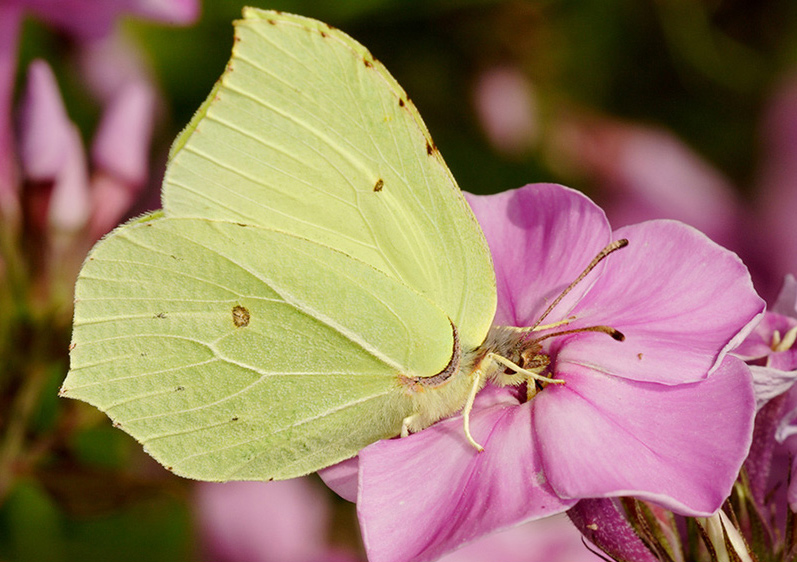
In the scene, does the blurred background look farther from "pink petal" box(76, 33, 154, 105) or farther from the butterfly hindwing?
the butterfly hindwing

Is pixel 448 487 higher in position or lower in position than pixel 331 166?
lower

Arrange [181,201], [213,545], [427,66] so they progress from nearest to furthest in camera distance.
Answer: [181,201] → [213,545] → [427,66]

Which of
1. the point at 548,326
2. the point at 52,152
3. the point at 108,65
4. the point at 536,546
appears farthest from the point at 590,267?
the point at 108,65

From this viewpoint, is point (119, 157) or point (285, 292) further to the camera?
point (119, 157)

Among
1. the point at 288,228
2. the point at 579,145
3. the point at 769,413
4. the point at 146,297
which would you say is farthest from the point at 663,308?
the point at 579,145

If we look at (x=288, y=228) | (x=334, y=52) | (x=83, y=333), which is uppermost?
(x=334, y=52)

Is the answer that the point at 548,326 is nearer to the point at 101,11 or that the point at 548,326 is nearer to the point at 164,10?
the point at 164,10

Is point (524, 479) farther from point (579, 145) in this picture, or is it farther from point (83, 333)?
point (579, 145)
